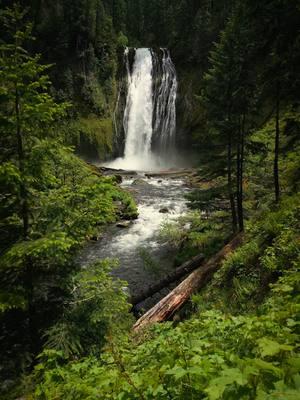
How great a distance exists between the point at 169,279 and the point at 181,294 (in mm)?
1961

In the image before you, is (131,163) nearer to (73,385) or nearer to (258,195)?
(258,195)

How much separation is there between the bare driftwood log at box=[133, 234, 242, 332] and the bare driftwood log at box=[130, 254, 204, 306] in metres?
1.13

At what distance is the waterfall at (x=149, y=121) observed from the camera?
4122cm

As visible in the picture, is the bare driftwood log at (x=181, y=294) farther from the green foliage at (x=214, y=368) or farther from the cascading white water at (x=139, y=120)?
the cascading white water at (x=139, y=120)

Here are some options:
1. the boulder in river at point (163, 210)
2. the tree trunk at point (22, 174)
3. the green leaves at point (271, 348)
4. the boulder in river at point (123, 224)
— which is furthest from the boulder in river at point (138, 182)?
the green leaves at point (271, 348)

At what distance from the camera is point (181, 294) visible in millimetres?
9586

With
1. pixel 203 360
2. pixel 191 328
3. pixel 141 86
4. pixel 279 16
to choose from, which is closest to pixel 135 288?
pixel 191 328

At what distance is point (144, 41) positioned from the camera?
58562 mm

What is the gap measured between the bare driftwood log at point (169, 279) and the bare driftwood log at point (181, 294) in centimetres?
113

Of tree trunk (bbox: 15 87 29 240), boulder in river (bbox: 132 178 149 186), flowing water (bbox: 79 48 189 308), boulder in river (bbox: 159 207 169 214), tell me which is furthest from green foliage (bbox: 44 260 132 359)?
boulder in river (bbox: 132 178 149 186)

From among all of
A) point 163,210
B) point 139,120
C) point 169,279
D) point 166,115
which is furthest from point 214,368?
point 139,120

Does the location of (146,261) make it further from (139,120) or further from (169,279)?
(139,120)

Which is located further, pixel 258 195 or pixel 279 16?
pixel 258 195

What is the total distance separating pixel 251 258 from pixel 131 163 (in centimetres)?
3375
